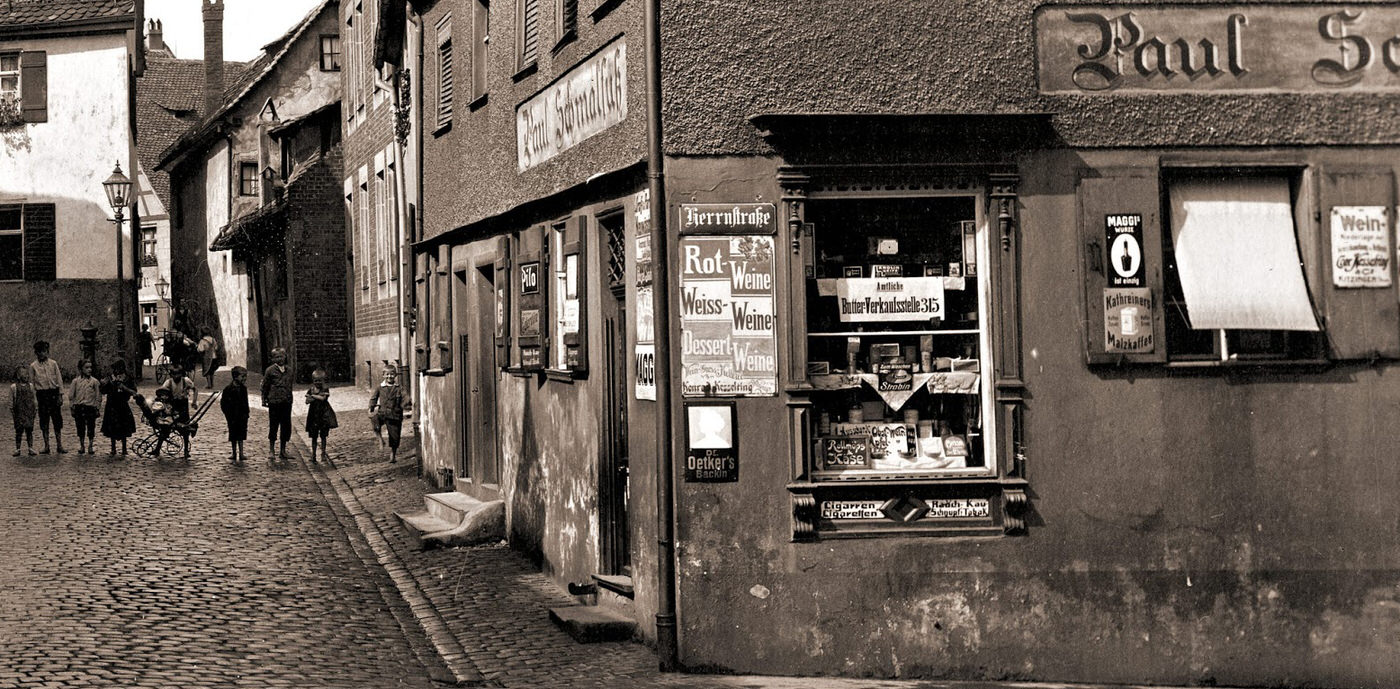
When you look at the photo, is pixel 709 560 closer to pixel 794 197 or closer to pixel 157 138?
pixel 794 197

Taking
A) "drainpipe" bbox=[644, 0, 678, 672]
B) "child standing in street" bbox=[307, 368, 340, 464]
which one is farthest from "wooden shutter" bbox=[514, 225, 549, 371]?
"child standing in street" bbox=[307, 368, 340, 464]

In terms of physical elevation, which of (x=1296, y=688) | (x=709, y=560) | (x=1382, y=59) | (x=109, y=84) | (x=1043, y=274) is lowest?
(x=1296, y=688)

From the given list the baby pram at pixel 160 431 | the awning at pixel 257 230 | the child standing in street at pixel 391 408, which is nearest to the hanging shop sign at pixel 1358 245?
the child standing in street at pixel 391 408

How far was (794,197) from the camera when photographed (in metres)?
9.23

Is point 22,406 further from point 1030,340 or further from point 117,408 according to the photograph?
point 1030,340

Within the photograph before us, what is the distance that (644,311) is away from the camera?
989 centimetres

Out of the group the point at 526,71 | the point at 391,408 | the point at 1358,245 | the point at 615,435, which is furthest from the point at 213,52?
the point at 1358,245

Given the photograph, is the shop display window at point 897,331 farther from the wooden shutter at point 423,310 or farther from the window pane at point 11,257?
the window pane at point 11,257

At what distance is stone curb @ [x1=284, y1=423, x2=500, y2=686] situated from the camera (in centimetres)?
933

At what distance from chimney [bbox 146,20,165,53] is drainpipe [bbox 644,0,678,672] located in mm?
73447

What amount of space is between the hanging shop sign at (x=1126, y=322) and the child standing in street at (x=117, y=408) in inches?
629

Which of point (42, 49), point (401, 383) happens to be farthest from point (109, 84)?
point (401, 383)

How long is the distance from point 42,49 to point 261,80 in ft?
21.9

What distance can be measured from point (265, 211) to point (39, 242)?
196 inches
